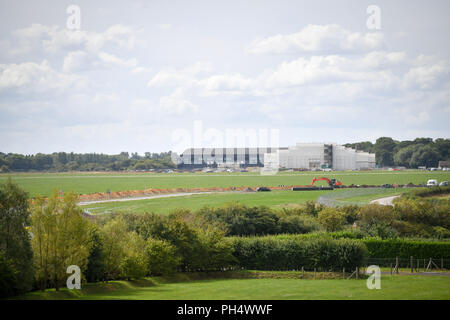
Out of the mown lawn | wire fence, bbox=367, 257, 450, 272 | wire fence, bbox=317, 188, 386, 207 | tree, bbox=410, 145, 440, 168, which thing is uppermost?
tree, bbox=410, 145, 440, 168

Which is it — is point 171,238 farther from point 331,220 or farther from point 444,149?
point 444,149

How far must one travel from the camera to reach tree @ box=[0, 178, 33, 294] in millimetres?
28078

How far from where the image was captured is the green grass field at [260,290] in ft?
91.4

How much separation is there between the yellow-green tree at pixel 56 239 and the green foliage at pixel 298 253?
16.4 m

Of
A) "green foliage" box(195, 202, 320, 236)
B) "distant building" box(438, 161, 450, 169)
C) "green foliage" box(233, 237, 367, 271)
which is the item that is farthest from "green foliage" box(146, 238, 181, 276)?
"distant building" box(438, 161, 450, 169)

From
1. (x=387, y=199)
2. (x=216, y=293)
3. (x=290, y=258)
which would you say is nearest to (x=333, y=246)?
(x=290, y=258)

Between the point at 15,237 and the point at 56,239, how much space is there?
259 centimetres

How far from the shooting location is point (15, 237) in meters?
29.1

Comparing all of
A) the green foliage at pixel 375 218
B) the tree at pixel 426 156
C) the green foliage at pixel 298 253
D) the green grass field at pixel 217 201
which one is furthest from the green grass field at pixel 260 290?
the tree at pixel 426 156

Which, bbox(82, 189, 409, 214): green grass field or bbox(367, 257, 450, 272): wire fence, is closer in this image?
bbox(367, 257, 450, 272): wire fence

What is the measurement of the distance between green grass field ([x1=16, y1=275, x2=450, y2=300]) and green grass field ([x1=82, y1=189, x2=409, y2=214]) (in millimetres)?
36242

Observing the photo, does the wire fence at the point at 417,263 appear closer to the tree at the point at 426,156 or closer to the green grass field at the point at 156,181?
the green grass field at the point at 156,181

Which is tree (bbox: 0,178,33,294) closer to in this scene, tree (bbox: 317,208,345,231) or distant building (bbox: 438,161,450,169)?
tree (bbox: 317,208,345,231)

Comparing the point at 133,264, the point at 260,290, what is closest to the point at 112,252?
the point at 133,264
